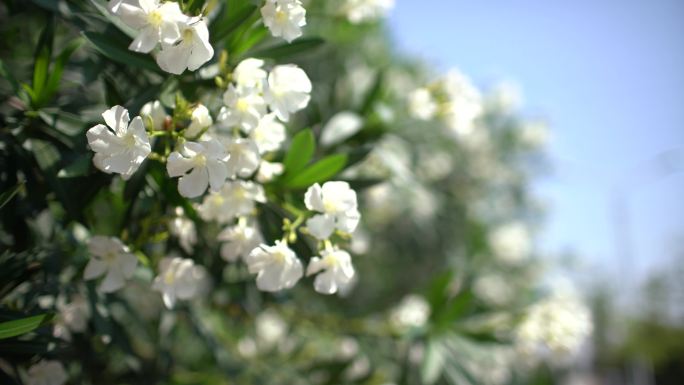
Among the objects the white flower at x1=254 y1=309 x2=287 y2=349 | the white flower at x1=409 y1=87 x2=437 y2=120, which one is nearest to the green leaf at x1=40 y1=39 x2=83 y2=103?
the white flower at x1=409 y1=87 x2=437 y2=120

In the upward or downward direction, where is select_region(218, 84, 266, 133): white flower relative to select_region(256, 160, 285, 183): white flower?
upward

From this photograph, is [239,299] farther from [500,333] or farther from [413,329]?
[500,333]

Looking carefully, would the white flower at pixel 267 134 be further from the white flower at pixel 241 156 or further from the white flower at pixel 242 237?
the white flower at pixel 242 237

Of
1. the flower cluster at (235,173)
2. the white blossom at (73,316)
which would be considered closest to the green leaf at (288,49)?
the flower cluster at (235,173)

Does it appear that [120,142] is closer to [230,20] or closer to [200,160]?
[200,160]

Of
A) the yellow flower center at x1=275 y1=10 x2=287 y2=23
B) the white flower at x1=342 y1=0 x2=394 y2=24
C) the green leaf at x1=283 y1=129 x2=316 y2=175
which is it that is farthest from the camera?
the white flower at x1=342 y1=0 x2=394 y2=24

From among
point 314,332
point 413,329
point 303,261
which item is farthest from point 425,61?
point 303,261

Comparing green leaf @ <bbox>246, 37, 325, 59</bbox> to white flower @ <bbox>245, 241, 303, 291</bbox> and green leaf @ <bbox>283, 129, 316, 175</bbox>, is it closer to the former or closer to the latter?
green leaf @ <bbox>283, 129, 316, 175</bbox>
